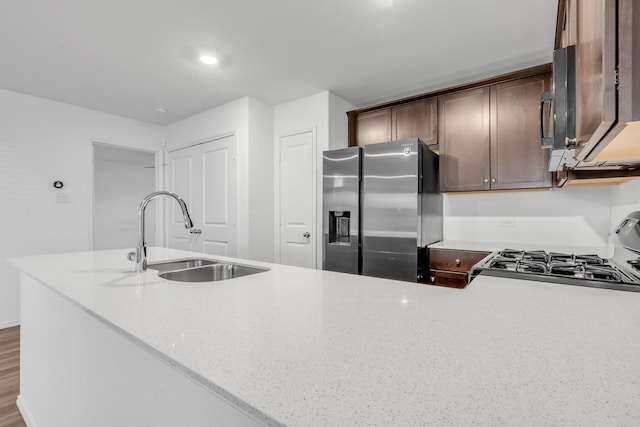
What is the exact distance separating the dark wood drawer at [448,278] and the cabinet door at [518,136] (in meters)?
0.83

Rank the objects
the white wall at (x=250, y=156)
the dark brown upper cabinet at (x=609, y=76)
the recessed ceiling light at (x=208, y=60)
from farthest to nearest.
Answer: the white wall at (x=250, y=156) → the recessed ceiling light at (x=208, y=60) → the dark brown upper cabinet at (x=609, y=76)

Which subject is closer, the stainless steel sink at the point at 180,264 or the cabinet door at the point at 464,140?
the stainless steel sink at the point at 180,264

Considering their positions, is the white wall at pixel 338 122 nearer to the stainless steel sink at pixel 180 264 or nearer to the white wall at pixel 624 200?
the stainless steel sink at pixel 180 264

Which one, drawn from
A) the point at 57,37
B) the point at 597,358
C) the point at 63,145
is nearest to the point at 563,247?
the point at 597,358

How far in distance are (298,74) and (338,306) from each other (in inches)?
95.7

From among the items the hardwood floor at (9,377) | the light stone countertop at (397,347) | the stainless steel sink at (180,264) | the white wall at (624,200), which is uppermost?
the white wall at (624,200)

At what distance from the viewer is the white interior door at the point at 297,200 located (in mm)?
3196

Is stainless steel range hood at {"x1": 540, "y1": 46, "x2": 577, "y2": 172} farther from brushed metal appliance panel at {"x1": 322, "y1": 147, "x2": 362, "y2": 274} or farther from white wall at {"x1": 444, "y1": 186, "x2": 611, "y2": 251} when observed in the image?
white wall at {"x1": 444, "y1": 186, "x2": 611, "y2": 251}

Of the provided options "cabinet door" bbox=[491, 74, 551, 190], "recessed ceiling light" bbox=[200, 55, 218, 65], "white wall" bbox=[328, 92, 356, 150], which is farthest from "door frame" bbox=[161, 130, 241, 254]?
"cabinet door" bbox=[491, 74, 551, 190]

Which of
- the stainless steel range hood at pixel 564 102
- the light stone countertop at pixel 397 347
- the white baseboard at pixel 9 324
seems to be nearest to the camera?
the light stone countertop at pixel 397 347

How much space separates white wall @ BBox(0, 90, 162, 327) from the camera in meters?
3.03

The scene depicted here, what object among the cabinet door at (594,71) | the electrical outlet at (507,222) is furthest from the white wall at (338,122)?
the cabinet door at (594,71)

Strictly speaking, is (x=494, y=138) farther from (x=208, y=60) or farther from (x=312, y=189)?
(x=208, y=60)

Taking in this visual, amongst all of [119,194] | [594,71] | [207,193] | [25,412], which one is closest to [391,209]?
[594,71]
